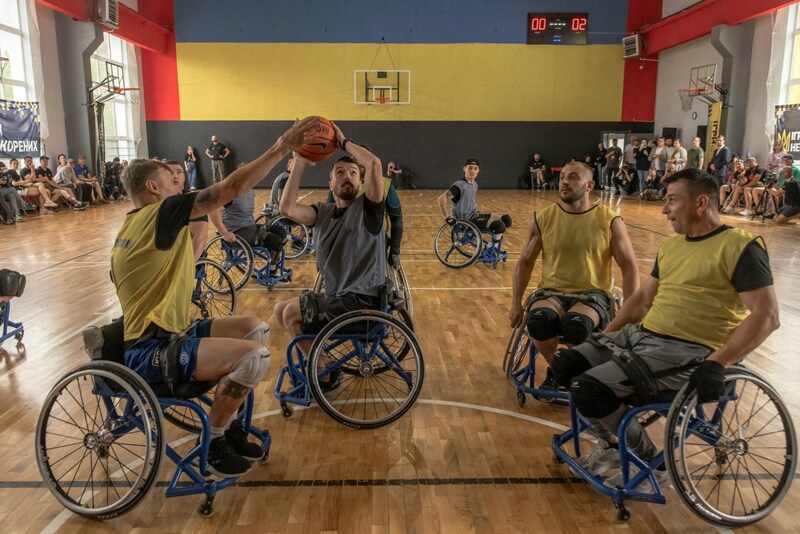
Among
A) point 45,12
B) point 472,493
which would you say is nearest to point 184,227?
point 472,493

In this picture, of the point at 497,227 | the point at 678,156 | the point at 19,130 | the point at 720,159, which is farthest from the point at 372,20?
the point at 497,227

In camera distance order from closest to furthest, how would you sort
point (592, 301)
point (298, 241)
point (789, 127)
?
point (592, 301)
point (298, 241)
point (789, 127)

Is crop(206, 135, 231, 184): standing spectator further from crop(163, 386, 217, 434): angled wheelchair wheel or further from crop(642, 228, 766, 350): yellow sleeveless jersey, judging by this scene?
crop(642, 228, 766, 350): yellow sleeveless jersey

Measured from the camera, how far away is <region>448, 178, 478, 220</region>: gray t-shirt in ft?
23.1

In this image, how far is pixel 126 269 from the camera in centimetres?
235

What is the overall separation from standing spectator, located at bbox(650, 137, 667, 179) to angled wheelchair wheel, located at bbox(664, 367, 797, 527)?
13039 millimetres

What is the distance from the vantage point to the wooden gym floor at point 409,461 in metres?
2.28

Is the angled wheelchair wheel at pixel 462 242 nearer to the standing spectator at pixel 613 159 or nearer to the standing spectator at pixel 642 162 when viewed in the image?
the standing spectator at pixel 642 162

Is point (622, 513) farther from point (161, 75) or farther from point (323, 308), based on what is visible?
point (161, 75)

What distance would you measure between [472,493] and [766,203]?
1057 centimetres

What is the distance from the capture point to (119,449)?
2.82 metres

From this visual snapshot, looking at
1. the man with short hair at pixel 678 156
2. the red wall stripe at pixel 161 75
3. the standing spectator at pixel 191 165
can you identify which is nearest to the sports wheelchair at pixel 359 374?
the man with short hair at pixel 678 156

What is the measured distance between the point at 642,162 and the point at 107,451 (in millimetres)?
15119

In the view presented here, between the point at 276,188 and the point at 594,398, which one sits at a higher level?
the point at 276,188
